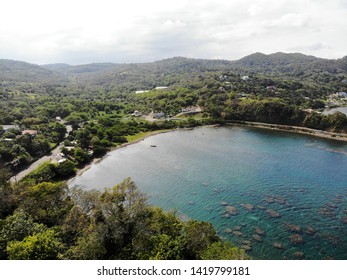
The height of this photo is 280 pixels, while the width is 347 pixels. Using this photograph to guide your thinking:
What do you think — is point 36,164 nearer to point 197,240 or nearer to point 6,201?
point 6,201

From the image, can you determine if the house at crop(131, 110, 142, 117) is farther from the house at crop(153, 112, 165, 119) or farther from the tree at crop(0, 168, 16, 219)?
the tree at crop(0, 168, 16, 219)

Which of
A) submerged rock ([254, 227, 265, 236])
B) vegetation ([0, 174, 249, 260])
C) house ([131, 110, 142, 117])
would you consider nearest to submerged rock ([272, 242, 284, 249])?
submerged rock ([254, 227, 265, 236])

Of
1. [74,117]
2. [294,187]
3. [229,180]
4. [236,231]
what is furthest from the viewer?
[74,117]

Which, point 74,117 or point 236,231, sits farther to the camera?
point 74,117

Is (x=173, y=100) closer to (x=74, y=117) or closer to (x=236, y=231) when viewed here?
(x=74, y=117)

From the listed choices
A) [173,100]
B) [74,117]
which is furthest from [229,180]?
[173,100]

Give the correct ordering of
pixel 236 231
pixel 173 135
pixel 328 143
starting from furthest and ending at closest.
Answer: pixel 173 135
pixel 328 143
pixel 236 231
